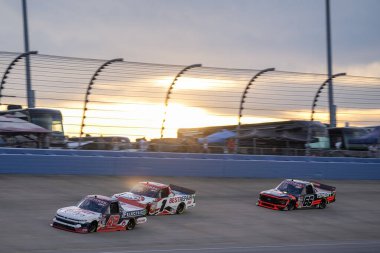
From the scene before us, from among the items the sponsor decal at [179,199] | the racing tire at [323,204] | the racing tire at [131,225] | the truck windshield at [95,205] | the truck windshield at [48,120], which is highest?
the truck windshield at [48,120]

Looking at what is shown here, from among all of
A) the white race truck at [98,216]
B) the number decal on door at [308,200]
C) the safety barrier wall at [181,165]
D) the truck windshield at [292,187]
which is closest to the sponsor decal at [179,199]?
the white race truck at [98,216]

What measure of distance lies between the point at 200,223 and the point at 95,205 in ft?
10.3

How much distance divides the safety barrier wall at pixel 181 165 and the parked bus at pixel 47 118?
83 centimetres

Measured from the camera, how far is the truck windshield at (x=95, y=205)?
49.0 ft

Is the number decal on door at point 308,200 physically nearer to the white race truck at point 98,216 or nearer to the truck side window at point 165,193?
the truck side window at point 165,193

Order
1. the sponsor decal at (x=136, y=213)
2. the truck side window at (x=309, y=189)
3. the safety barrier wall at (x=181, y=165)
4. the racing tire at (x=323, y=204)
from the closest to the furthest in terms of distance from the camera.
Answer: the sponsor decal at (x=136, y=213), the truck side window at (x=309, y=189), the racing tire at (x=323, y=204), the safety barrier wall at (x=181, y=165)

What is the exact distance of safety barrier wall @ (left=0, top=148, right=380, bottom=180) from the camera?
70.3ft

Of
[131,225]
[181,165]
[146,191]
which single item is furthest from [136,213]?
[181,165]

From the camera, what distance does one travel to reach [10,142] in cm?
2198

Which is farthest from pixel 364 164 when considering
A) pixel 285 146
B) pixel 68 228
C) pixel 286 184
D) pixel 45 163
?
pixel 68 228

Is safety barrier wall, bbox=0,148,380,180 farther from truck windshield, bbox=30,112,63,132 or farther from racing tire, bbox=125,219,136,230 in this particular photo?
racing tire, bbox=125,219,136,230

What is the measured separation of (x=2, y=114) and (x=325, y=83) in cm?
1258

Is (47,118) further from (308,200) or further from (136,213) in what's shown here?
(136,213)

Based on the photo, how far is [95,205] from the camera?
594 inches
